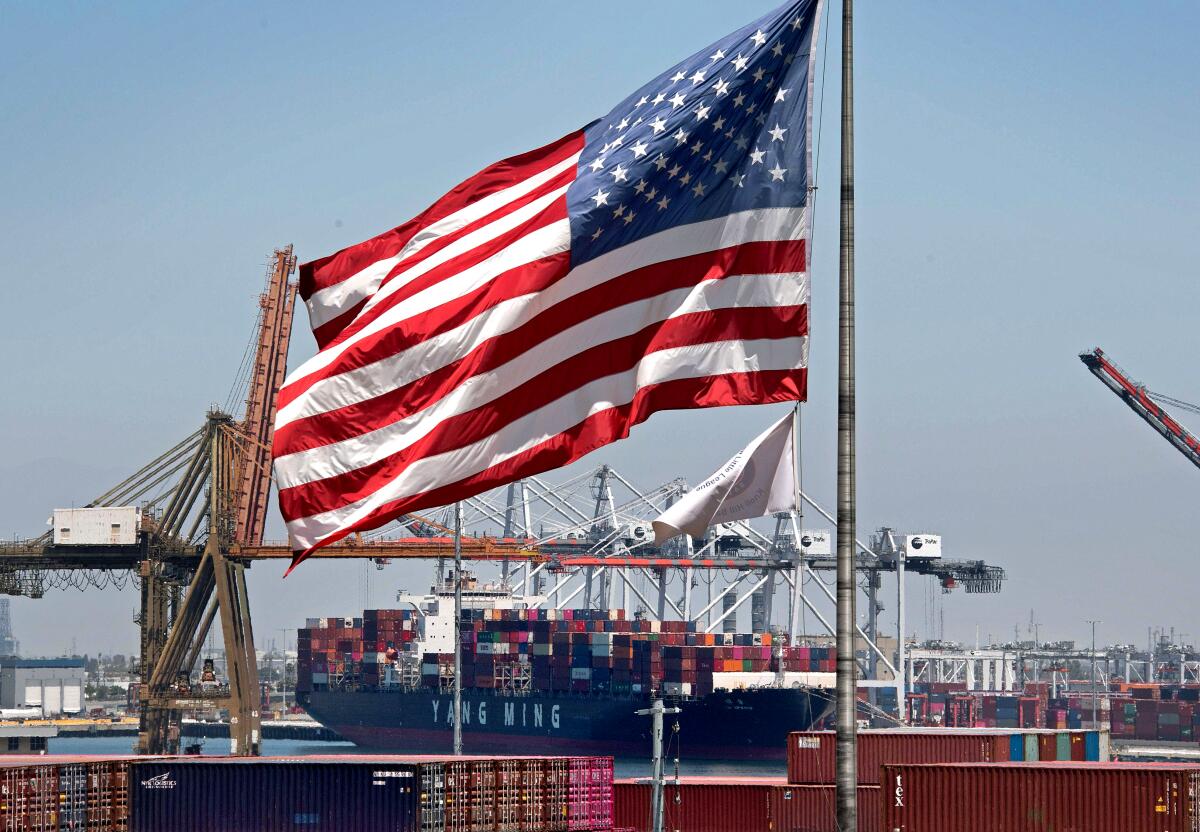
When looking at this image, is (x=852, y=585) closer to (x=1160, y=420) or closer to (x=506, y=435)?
(x=506, y=435)

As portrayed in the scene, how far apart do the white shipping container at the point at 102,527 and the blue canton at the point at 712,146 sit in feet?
244

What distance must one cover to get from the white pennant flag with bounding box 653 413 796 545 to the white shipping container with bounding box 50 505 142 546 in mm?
74735

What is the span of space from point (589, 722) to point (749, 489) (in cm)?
9609

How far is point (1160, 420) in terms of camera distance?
110375mm

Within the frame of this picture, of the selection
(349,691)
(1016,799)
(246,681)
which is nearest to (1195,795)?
(1016,799)

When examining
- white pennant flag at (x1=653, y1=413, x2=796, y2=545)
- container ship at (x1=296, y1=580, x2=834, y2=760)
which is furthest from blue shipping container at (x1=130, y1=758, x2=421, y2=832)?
container ship at (x1=296, y1=580, x2=834, y2=760)

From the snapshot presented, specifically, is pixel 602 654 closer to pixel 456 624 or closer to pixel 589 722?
pixel 589 722

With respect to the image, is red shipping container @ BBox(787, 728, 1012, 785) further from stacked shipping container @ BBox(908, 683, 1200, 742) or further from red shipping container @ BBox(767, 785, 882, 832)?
stacked shipping container @ BBox(908, 683, 1200, 742)

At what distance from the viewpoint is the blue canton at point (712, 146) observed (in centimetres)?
1559

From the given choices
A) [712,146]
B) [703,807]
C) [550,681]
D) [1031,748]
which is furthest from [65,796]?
[550,681]

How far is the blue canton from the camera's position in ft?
51.1

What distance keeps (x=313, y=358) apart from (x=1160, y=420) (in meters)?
101

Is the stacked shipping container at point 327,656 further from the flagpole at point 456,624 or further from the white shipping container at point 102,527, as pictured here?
the flagpole at point 456,624

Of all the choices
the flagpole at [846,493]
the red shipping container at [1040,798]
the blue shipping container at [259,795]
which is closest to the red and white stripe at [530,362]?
the flagpole at [846,493]
